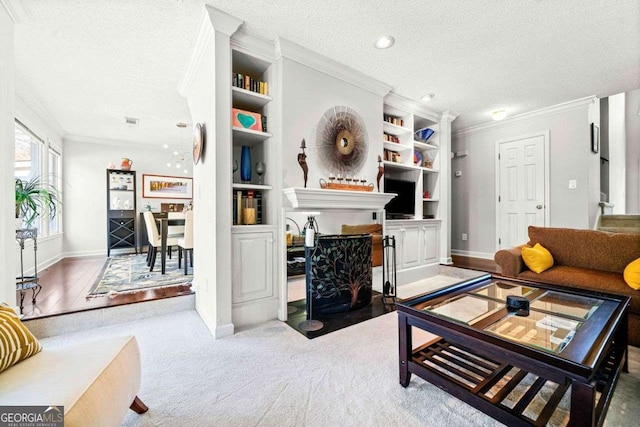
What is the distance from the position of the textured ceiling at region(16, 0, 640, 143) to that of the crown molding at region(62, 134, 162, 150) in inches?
69.8

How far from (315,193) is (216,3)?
1702 mm

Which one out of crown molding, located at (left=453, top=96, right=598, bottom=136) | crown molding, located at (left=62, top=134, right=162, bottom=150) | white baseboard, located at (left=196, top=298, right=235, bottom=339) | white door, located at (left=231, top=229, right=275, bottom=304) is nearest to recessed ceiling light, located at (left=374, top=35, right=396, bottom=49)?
white door, located at (left=231, top=229, right=275, bottom=304)

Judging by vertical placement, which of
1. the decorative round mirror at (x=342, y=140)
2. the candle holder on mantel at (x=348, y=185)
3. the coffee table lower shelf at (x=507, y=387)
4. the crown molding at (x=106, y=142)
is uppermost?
the crown molding at (x=106, y=142)

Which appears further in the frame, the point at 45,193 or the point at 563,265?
the point at 45,193

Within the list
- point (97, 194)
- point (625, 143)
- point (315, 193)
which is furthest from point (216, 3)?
point (625, 143)

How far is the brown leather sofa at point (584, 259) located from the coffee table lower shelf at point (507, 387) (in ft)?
2.67

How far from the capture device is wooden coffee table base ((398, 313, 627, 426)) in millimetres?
1023

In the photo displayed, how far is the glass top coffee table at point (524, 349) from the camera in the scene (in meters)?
1.09

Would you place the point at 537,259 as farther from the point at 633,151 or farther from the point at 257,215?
the point at 633,151

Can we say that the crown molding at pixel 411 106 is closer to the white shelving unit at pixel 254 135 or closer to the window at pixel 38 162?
the white shelving unit at pixel 254 135

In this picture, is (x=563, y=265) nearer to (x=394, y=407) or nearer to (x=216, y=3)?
(x=394, y=407)

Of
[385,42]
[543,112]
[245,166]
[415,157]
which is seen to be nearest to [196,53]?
[245,166]

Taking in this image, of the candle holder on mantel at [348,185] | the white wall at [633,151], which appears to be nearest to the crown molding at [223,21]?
the candle holder on mantel at [348,185]

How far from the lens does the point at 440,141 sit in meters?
4.53
